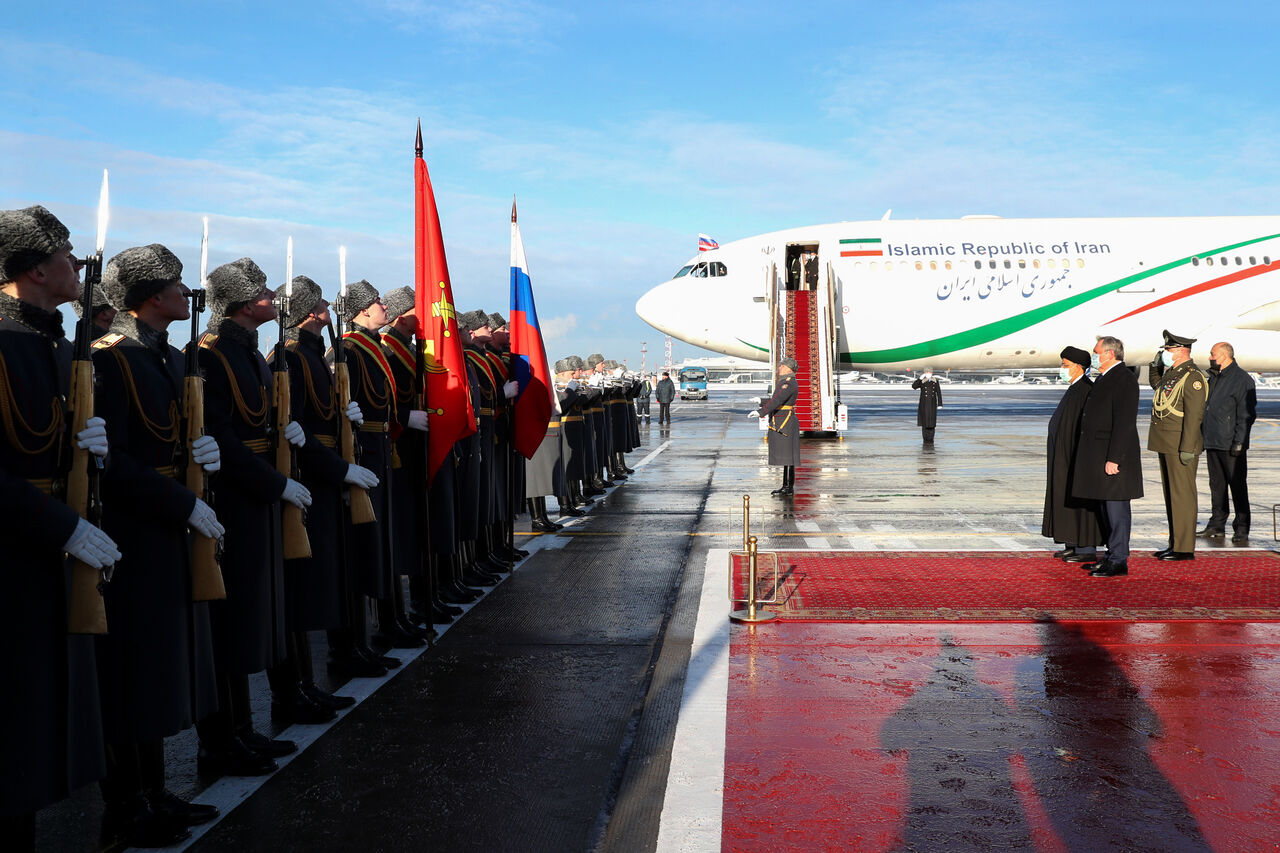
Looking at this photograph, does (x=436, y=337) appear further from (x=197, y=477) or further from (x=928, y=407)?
(x=928, y=407)

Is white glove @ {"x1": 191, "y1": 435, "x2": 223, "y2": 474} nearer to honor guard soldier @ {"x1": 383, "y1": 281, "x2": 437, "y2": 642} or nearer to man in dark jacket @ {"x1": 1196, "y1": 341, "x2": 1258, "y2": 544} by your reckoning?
honor guard soldier @ {"x1": 383, "y1": 281, "x2": 437, "y2": 642}

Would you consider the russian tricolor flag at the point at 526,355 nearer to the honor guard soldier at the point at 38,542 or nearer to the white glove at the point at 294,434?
the white glove at the point at 294,434

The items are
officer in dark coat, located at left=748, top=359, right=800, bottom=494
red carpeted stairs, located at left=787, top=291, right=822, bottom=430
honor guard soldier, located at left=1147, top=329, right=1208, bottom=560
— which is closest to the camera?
honor guard soldier, located at left=1147, top=329, right=1208, bottom=560

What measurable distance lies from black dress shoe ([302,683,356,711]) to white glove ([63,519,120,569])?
6.72ft

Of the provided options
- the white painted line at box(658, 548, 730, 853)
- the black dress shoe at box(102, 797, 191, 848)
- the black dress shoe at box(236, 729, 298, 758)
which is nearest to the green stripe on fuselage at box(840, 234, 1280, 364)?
the white painted line at box(658, 548, 730, 853)

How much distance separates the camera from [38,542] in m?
3.23

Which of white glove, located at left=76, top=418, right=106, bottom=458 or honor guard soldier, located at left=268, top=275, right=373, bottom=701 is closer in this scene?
white glove, located at left=76, top=418, right=106, bottom=458

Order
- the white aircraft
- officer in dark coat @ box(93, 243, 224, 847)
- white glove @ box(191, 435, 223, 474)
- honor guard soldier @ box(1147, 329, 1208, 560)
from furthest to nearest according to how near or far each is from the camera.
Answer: the white aircraft → honor guard soldier @ box(1147, 329, 1208, 560) → white glove @ box(191, 435, 223, 474) → officer in dark coat @ box(93, 243, 224, 847)

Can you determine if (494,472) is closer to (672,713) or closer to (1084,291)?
(672,713)

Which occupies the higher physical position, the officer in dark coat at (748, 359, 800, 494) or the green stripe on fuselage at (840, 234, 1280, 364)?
the green stripe on fuselage at (840, 234, 1280, 364)

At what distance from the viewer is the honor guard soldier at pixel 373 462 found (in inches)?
236

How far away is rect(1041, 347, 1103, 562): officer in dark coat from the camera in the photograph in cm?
878

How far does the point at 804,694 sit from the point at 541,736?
4.55ft

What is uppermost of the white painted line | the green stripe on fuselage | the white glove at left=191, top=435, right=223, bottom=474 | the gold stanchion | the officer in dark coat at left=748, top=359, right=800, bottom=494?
the green stripe on fuselage
